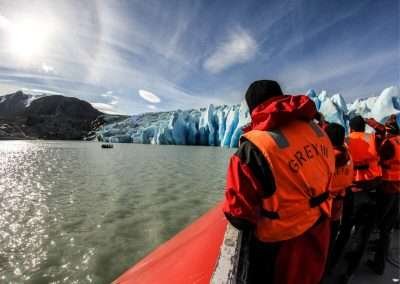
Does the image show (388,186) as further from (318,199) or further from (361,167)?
(318,199)

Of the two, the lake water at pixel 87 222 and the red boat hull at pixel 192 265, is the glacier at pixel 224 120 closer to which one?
the lake water at pixel 87 222

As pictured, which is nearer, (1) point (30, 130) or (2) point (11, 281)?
(2) point (11, 281)

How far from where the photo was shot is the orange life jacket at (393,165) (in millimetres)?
2186

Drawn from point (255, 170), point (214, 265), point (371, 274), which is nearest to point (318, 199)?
point (255, 170)

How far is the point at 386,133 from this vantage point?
228 cm

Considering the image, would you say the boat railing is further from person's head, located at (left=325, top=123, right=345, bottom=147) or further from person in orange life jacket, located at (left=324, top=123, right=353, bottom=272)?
person's head, located at (left=325, top=123, right=345, bottom=147)

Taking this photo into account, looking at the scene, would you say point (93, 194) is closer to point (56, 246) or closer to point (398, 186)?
point (56, 246)

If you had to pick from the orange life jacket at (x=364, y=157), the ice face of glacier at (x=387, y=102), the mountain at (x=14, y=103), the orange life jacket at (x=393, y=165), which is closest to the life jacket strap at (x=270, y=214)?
the orange life jacket at (x=364, y=157)

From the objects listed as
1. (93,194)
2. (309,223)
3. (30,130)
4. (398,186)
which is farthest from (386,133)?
(30,130)

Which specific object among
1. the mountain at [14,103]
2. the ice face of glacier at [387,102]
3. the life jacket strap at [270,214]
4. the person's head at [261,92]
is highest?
the mountain at [14,103]

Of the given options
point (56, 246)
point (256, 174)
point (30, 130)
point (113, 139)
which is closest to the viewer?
point (256, 174)

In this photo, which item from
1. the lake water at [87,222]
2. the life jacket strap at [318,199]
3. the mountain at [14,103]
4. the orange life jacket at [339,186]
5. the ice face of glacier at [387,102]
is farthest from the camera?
the mountain at [14,103]

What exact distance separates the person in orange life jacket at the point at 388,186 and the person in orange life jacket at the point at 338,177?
51cm

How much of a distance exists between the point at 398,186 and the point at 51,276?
148 inches
